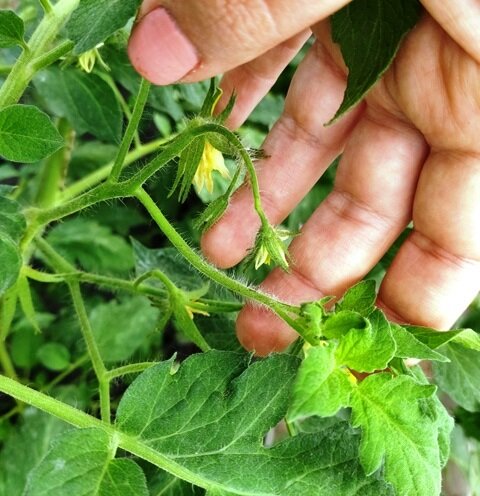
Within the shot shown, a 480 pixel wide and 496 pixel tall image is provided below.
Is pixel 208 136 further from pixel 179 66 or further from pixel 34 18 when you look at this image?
pixel 34 18

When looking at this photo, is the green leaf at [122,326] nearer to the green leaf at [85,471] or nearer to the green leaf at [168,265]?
the green leaf at [168,265]

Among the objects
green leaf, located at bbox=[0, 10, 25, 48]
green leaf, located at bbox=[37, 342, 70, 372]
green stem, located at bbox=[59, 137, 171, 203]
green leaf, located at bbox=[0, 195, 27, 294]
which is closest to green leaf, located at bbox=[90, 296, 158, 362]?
green leaf, located at bbox=[37, 342, 70, 372]

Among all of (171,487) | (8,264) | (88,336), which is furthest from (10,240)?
(171,487)

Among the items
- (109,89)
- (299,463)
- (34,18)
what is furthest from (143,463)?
(34,18)

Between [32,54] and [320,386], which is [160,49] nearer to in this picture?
[32,54]

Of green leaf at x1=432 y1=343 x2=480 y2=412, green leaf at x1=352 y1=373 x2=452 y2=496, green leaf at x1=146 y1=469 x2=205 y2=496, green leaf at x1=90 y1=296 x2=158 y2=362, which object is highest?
green leaf at x1=352 y1=373 x2=452 y2=496

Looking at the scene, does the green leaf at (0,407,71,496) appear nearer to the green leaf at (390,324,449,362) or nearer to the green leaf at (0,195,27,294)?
the green leaf at (0,195,27,294)
